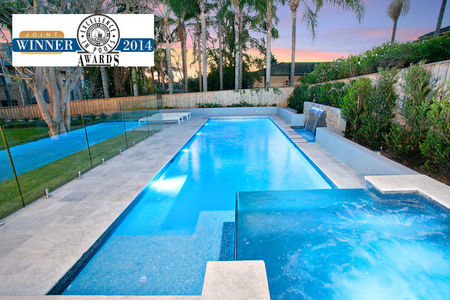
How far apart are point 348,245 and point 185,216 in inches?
111

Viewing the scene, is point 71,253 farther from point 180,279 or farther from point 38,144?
point 38,144

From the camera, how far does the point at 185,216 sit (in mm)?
4602

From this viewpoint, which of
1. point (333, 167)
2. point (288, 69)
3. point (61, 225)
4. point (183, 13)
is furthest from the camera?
point (288, 69)

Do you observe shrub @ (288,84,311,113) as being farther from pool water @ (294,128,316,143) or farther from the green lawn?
the green lawn

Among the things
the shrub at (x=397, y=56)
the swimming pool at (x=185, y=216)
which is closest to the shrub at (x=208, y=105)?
the swimming pool at (x=185, y=216)

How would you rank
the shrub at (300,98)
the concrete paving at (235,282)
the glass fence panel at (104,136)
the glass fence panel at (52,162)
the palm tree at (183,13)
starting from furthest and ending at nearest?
1. the palm tree at (183,13)
2. the shrub at (300,98)
3. the glass fence panel at (104,136)
4. the glass fence panel at (52,162)
5. the concrete paving at (235,282)

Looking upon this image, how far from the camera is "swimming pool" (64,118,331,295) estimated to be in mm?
2912

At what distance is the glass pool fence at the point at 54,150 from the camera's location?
435 cm

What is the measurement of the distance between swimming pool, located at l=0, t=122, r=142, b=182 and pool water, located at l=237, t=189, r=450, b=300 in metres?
4.33

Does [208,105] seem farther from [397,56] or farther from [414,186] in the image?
[414,186]

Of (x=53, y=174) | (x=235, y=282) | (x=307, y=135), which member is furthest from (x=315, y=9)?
(x=235, y=282)

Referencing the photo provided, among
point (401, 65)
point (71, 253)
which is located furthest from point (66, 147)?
point (401, 65)

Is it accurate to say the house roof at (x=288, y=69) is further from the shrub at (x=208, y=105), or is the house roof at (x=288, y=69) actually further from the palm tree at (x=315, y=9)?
the shrub at (x=208, y=105)

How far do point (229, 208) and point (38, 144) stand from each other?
15.4 ft
